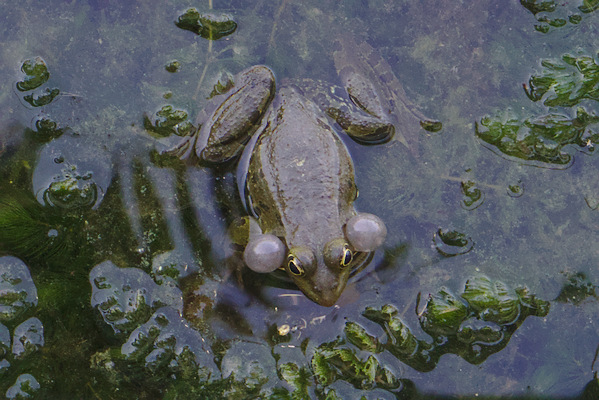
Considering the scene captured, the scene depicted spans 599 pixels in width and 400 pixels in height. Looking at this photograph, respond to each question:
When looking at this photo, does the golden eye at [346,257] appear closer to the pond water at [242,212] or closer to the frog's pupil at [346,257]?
the frog's pupil at [346,257]

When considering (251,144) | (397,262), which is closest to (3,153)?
(251,144)

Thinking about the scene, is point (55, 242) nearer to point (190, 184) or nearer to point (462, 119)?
point (190, 184)

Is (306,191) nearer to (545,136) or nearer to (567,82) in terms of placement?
(545,136)

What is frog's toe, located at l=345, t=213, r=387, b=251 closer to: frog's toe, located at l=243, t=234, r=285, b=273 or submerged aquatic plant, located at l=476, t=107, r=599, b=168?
frog's toe, located at l=243, t=234, r=285, b=273

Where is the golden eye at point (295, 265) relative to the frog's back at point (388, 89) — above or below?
below

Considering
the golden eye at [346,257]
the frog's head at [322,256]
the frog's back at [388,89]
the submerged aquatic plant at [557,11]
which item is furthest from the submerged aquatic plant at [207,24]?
the submerged aquatic plant at [557,11]
